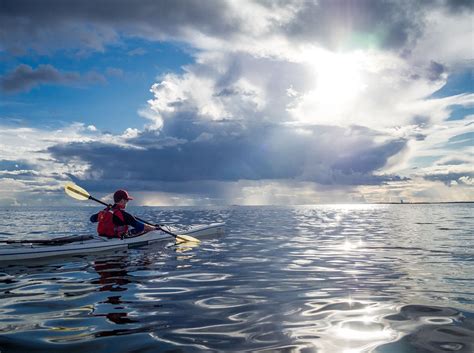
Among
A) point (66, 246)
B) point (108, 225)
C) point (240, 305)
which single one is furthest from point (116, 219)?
point (240, 305)

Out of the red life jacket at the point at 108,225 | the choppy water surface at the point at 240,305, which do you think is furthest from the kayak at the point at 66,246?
the choppy water surface at the point at 240,305

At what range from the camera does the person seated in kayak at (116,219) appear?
1522 centimetres

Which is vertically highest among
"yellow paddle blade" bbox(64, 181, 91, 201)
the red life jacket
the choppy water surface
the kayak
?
"yellow paddle blade" bbox(64, 181, 91, 201)

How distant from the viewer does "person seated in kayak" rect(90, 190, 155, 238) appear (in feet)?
49.9

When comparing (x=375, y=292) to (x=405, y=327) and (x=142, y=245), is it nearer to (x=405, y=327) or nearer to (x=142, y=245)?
(x=405, y=327)

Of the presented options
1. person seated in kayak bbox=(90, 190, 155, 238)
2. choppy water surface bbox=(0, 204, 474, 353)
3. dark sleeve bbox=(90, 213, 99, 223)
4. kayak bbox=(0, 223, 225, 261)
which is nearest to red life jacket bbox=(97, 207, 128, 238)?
person seated in kayak bbox=(90, 190, 155, 238)

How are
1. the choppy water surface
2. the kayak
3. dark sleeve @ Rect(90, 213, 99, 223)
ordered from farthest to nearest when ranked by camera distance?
dark sleeve @ Rect(90, 213, 99, 223), the kayak, the choppy water surface

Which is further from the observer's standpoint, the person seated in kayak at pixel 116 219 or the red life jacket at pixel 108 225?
the red life jacket at pixel 108 225

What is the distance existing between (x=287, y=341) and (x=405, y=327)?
2002 mm

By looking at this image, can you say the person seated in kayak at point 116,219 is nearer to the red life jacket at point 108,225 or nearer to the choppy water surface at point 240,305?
the red life jacket at point 108,225

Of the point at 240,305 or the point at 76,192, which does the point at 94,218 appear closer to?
the point at 76,192

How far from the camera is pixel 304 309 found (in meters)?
6.91

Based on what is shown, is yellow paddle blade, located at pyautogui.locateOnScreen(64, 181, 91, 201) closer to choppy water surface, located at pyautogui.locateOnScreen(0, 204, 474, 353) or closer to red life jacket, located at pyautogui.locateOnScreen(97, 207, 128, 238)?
red life jacket, located at pyautogui.locateOnScreen(97, 207, 128, 238)

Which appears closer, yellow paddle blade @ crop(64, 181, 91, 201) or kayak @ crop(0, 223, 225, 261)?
kayak @ crop(0, 223, 225, 261)
